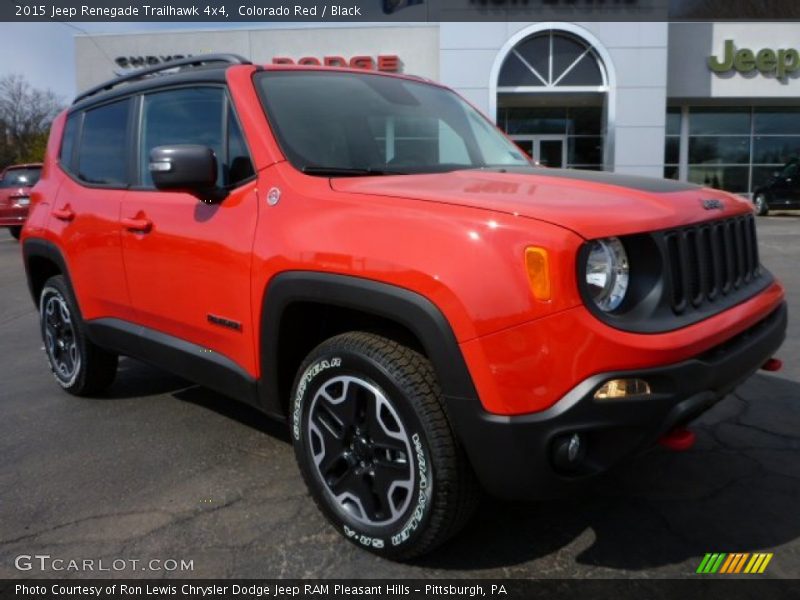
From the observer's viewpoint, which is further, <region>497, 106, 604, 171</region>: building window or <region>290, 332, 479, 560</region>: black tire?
<region>497, 106, 604, 171</region>: building window

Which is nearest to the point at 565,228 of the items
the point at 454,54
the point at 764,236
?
the point at 764,236

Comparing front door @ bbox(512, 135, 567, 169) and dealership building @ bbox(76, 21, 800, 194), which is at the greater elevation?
dealership building @ bbox(76, 21, 800, 194)

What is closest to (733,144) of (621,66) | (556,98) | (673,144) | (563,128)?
(673,144)

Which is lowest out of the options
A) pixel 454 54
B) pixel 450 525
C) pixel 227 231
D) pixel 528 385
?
pixel 450 525

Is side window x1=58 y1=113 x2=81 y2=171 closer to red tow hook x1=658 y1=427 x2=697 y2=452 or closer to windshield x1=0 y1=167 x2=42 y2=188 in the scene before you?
red tow hook x1=658 y1=427 x2=697 y2=452

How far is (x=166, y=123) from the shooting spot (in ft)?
11.6

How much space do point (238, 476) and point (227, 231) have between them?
45.2 inches

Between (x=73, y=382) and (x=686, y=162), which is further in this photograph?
(x=686, y=162)

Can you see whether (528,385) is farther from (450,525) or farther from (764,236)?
(764,236)

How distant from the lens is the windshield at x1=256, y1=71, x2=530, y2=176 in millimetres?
2953

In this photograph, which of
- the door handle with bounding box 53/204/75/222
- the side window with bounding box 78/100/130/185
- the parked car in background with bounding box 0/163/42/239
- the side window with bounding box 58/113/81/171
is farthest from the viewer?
the parked car in background with bounding box 0/163/42/239

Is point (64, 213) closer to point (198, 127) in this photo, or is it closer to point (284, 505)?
point (198, 127)

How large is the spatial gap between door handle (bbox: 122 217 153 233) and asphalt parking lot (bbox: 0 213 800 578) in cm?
112

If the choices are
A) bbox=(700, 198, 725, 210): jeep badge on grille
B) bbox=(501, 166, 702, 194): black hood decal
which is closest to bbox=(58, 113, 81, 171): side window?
bbox=(501, 166, 702, 194): black hood decal
